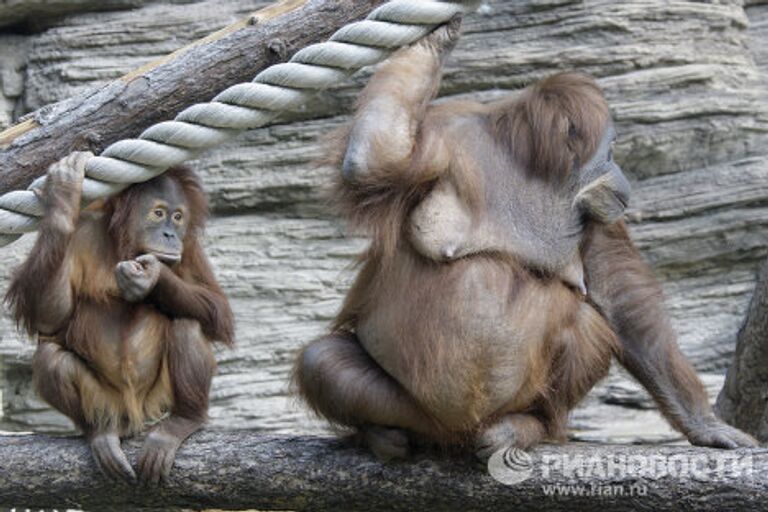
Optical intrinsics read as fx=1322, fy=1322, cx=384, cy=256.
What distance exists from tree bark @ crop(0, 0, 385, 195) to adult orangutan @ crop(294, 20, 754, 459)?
0.91 meters

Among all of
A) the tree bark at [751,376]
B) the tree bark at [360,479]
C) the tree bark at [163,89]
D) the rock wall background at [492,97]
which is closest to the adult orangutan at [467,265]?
the tree bark at [360,479]

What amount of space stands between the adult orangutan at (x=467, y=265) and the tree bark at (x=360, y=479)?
142 millimetres

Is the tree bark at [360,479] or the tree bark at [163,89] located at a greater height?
the tree bark at [163,89]

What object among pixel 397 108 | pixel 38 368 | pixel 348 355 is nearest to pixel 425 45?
pixel 397 108

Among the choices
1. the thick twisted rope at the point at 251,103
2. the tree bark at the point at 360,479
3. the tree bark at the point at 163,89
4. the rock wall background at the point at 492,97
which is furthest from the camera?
the rock wall background at the point at 492,97

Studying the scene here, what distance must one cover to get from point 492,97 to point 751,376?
10.9ft

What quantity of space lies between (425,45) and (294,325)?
13.2 ft

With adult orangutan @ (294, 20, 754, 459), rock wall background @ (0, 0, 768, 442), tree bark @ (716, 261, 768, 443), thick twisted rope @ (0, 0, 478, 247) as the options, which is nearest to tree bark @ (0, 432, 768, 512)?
adult orangutan @ (294, 20, 754, 459)

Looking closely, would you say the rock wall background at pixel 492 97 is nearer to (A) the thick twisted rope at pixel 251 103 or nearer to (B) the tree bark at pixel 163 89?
(B) the tree bark at pixel 163 89

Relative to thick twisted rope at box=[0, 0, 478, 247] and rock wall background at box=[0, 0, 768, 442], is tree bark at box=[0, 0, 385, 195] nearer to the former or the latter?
thick twisted rope at box=[0, 0, 478, 247]

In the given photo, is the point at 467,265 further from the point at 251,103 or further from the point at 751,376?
the point at 751,376

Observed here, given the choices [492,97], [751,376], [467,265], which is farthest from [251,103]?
[492,97]

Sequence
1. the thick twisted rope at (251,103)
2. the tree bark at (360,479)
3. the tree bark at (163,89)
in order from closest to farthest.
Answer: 1. the tree bark at (360,479)
2. the thick twisted rope at (251,103)
3. the tree bark at (163,89)

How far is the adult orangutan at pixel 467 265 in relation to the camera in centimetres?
479
